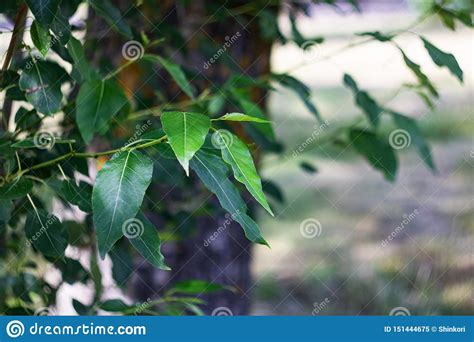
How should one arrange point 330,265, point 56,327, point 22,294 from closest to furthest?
point 56,327 → point 22,294 → point 330,265

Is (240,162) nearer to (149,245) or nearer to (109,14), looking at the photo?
(149,245)

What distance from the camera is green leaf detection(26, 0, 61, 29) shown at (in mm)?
1019

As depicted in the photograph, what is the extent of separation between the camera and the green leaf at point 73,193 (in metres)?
1.11

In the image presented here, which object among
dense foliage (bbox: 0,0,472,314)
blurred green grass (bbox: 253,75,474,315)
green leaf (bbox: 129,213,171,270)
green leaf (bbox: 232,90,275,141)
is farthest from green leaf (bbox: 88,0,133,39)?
blurred green grass (bbox: 253,75,474,315)

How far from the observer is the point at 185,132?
857mm

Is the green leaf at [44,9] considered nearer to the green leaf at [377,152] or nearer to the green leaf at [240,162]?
the green leaf at [240,162]

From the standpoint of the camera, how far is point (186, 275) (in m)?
2.32

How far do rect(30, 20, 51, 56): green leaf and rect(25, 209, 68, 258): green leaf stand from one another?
0.25 meters

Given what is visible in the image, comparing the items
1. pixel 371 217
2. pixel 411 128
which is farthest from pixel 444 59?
pixel 371 217

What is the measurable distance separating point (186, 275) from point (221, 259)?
0.12 meters

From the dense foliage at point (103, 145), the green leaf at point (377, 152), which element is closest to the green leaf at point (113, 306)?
the dense foliage at point (103, 145)

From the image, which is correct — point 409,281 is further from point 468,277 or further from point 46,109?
point 46,109

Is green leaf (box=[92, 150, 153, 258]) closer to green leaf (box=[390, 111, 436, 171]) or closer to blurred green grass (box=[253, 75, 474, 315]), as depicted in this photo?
green leaf (box=[390, 111, 436, 171])

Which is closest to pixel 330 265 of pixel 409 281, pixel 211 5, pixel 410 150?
pixel 409 281
